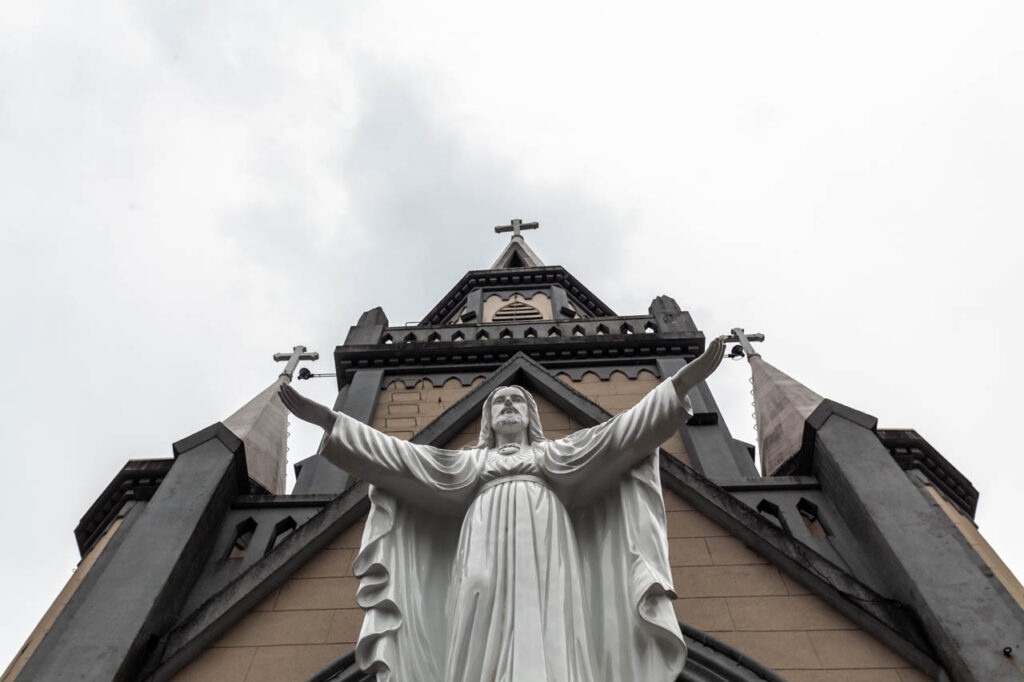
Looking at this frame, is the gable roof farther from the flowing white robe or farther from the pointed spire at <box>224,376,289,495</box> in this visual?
the pointed spire at <box>224,376,289,495</box>

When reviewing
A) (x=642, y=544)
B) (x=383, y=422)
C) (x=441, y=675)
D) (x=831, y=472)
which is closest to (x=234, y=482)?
(x=383, y=422)

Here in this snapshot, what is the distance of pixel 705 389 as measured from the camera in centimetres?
1080

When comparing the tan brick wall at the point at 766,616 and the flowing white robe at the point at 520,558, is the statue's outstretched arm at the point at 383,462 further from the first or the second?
the tan brick wall at the point at 766,616

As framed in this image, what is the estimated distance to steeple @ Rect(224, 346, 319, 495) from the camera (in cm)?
977

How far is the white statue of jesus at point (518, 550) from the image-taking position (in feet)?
15.4

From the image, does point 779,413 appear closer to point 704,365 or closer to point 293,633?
point 704,365

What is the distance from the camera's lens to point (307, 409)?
559cm

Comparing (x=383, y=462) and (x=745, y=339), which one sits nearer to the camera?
(x=383, y=462)

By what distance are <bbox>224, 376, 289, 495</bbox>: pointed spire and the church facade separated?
0.06 metres

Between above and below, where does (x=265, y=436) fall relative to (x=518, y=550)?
above

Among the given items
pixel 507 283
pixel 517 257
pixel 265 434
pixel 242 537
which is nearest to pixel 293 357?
pixel 265 434

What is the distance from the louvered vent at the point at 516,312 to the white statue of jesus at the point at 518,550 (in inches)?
436

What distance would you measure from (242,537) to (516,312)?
10.3m

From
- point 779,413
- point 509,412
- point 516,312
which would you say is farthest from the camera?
point 516,312
